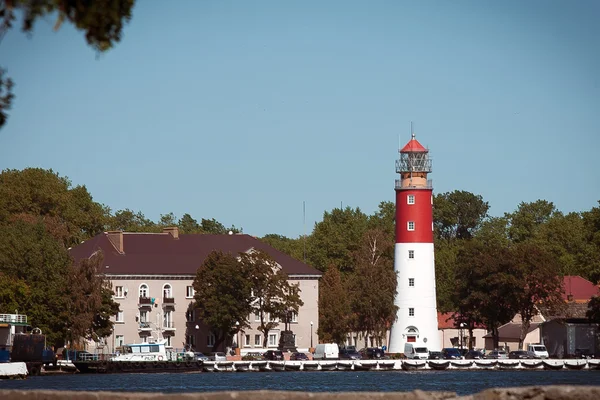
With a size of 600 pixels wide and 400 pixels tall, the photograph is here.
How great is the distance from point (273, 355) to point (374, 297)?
997 centimetres

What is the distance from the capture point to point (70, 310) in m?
90.0

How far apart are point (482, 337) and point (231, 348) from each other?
3110 centimetres

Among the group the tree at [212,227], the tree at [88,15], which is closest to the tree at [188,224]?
the tree at [212,227]

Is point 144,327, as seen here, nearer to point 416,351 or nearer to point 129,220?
point 416,351

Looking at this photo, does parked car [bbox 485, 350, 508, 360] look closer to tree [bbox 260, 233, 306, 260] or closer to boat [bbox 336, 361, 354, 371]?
boat [bbox 336, 361, 354, 371]

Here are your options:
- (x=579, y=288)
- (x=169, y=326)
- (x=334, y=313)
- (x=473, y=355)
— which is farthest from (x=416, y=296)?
(x=579, y=288)

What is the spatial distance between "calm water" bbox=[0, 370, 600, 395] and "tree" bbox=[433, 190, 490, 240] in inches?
3280

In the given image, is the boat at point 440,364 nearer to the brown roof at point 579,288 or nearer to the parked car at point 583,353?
the parked car at point 583,353

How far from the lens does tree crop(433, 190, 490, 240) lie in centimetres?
16738

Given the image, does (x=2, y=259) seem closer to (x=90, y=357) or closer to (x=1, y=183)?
(x=90, y=357)

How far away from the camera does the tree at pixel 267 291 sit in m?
99.3

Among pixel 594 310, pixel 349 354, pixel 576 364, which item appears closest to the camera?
pixel 576 364

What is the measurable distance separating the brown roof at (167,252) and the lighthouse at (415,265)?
737 inches

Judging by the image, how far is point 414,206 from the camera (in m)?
90.9
